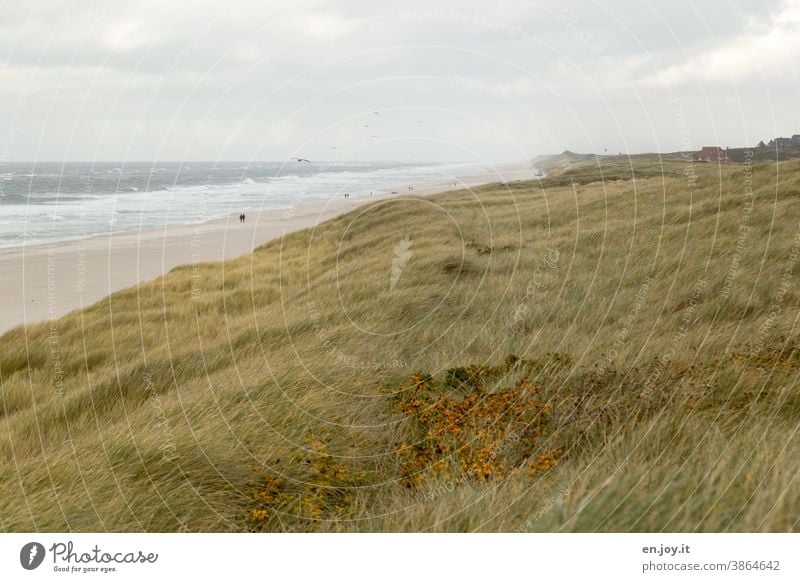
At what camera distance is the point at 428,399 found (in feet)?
20.2

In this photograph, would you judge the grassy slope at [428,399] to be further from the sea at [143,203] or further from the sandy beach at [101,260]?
the sea at [143,203]

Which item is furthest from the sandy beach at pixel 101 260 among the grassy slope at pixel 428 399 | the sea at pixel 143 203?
the grassy slope at pixel 428 399

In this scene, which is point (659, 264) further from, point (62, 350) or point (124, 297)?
point (124, 297)

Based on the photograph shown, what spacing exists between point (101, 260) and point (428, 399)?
22441 millimetres

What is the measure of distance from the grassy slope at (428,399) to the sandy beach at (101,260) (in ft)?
14.5

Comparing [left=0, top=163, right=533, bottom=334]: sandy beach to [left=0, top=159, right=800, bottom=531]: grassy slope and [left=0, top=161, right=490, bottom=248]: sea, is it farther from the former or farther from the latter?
[left=0, top=159, right=800, bottom=531]: grassy slope

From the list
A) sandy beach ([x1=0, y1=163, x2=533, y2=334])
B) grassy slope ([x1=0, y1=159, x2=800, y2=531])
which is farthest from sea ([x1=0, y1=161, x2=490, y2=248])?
grassy slope ([x1=0, y1=159, x2=800, y2=531])

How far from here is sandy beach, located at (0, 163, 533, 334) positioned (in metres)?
18.1

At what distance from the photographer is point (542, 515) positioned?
4.34 m

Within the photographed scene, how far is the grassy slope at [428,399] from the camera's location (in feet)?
14.8

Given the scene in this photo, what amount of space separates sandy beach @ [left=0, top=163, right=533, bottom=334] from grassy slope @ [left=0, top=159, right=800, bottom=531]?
4.41 metres
